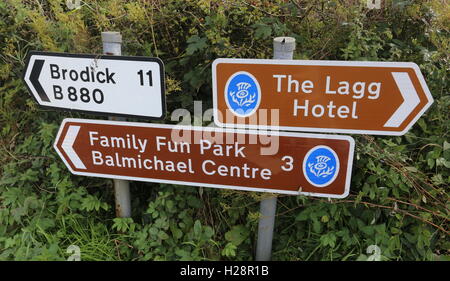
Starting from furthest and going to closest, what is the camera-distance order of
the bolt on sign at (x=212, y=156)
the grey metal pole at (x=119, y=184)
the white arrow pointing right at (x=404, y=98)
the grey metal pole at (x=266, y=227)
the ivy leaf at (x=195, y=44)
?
the ivy leaf at (x=195, y=44) < the grey metal pole at (x=266, y=227) < the grey metal pole at (x=119, y=184) < the bolt on sign at (x=212, y=156) < the white arrow pointing right at (x=404, y=98)

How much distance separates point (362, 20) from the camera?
211 cm

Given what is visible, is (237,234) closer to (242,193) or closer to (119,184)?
(242,193)

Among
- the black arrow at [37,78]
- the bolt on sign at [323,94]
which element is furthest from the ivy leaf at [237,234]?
the black arrow at [37,78]

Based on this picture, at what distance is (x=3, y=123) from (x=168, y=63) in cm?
139

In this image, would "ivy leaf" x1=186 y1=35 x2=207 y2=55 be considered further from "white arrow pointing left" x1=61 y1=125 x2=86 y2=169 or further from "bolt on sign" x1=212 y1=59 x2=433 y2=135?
"white arrow pointing left" x1=61 y1=125 x2=86 y2=169

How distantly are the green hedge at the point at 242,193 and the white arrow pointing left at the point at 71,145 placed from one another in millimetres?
353

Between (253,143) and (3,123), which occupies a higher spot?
(253,143)

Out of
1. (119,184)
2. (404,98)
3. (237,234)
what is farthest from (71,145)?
(404,98)

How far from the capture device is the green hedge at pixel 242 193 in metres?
1.93

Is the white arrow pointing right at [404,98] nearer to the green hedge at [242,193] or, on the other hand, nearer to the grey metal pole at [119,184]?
the green hedge at [242,193]

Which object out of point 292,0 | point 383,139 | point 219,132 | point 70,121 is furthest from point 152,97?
point 383,139

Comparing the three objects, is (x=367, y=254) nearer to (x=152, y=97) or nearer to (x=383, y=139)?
(x=383, y=139)

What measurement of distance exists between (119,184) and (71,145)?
333 millimetres

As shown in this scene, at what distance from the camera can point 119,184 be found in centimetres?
202
